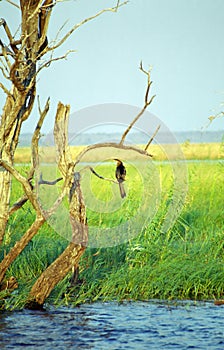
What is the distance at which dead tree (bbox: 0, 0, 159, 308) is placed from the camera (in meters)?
5.95

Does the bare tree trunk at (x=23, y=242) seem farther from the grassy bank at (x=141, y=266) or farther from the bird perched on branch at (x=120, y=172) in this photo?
the bird perched on branch at (x=120, y=172)

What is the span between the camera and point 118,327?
226 inches

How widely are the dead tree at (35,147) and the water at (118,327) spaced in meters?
0.43

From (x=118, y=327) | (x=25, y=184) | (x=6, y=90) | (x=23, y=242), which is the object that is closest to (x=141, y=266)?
(x=118, y=327)

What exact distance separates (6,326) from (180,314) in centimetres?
153

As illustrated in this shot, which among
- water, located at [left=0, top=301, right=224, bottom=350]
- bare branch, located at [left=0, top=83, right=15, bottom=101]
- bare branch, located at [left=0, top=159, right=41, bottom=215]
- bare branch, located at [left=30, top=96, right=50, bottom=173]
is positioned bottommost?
water, located at [left=0, top=301, right=224, bottom=350]

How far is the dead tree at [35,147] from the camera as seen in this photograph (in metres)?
5.95

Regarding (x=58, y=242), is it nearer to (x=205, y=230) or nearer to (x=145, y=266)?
(x=145, y=266)

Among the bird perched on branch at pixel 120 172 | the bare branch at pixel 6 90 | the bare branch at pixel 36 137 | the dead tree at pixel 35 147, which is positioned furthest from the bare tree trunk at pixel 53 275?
the bare branch at pixel 6 90

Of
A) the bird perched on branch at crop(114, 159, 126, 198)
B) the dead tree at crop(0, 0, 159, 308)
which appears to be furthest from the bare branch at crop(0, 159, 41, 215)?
the bird perched on branch at crop(114, 159, 126, 198)

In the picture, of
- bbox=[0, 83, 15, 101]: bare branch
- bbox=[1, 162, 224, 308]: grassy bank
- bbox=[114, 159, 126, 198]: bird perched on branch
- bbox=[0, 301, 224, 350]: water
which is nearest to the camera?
bbox=[0, 301, 224, 350]: water

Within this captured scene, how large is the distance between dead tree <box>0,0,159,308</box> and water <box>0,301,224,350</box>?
427 millimetres

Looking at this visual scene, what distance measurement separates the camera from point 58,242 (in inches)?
308

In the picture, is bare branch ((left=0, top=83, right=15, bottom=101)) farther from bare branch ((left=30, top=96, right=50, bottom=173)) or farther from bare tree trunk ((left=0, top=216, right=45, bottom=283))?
bare tree trunk ((left=0, top=216, right=45, bottom=283))
